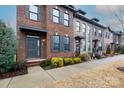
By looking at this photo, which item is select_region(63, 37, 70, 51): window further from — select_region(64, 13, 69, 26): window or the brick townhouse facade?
select_region(64, 13, 69, 26): window

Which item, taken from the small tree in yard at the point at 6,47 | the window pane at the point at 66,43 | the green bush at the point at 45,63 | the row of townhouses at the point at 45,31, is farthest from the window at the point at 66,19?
the small tree in yard at the point at 6,47

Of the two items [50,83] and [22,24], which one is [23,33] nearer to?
[22,24]

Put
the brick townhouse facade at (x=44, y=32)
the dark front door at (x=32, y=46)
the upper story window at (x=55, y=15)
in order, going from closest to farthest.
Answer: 1. the brick townhouse facade at (x=44, y=32)
2. the dark front door at (x=32, y=46)
3. the upper story window at (x=55, y=15)

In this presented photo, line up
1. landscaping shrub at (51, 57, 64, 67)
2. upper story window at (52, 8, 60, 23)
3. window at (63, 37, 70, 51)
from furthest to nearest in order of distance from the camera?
window at (63, 37, 70, 51) → upper story window at (52, 8, 60, 23) → landscaping shrub at (51, 57, 64, 67)

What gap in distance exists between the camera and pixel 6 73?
806 centimetres

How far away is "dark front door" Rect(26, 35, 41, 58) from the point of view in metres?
12.0

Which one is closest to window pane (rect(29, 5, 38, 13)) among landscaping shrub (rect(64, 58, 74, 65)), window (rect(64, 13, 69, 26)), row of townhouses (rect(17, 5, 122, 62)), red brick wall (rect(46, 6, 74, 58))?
row of townhouses (rect(17, 5, 122, 62))

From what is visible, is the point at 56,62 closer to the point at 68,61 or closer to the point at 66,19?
the point at 68,61

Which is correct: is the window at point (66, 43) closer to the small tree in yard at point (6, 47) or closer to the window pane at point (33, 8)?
→ the window pane at point (33, 8)

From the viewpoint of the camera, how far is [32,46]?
12523mm

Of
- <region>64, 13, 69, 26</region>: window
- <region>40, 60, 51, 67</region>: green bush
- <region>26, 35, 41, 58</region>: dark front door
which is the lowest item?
<region>40, 60, 51, 67</region>: green bush

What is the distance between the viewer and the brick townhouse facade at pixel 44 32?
11.2m

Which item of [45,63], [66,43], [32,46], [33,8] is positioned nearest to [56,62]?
[45,63]

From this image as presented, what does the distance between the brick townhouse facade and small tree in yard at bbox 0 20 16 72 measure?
7.34 feet
